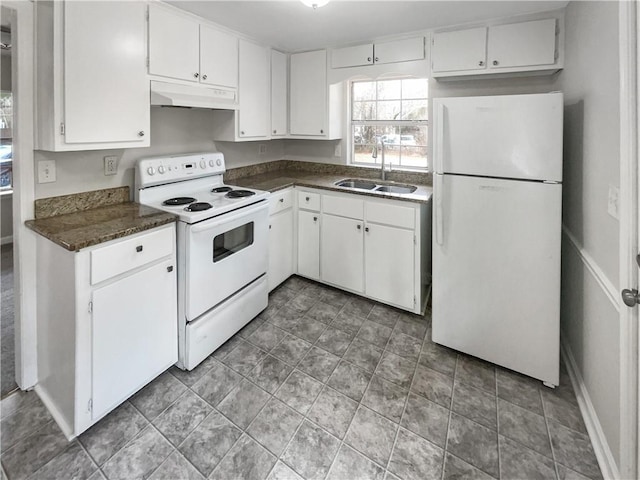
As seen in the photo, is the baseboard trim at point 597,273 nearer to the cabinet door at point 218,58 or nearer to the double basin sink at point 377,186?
the double basin sink at point 377,186

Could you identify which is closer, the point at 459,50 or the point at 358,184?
the point at 459,50

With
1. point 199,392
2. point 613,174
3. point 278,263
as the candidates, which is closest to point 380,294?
point 278,263

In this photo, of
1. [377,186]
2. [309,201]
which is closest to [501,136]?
[377,186]

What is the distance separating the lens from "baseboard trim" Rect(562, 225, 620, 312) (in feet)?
4.60

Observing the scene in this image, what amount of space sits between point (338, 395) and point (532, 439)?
0.95 metres

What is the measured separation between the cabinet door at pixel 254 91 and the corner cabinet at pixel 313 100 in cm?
32

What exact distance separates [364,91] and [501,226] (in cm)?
212

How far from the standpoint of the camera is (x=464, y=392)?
1.92 meters

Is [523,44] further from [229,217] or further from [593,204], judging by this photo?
[229,217]

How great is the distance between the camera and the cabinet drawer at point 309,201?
9.95 feet

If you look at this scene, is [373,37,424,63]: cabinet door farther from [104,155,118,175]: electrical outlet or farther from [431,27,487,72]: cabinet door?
[104,155,118,175]: electrical outlet

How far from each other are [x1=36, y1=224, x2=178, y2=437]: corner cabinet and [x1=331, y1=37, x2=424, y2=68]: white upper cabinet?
220 cm

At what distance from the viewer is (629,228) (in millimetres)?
1184

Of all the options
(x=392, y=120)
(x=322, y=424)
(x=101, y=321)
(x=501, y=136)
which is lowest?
(x=322, y=424)
